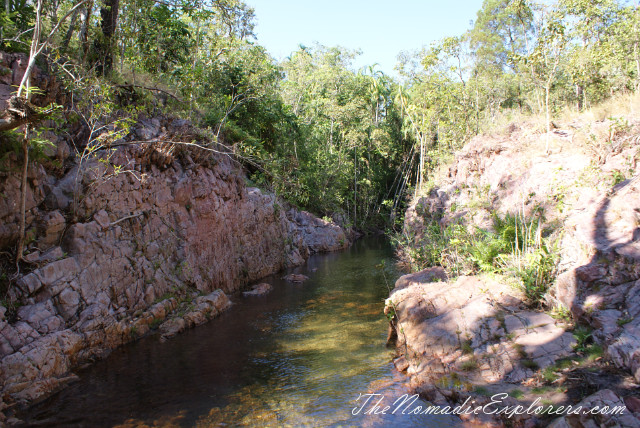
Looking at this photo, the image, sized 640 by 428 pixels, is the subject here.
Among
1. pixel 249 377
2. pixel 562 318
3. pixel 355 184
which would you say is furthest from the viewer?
pixel 355 184

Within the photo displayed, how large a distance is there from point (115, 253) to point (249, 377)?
447 centimetres

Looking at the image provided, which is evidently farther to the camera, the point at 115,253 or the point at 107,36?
the point at 107,36

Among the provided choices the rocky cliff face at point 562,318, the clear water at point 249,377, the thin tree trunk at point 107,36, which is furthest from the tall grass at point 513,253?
the thin tree trunk at point 107,36

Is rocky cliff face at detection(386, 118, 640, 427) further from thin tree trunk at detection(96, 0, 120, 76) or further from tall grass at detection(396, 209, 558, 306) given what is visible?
thin tree trunk at detection(96, 0, 120, 76)

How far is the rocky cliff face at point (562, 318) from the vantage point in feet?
18.0

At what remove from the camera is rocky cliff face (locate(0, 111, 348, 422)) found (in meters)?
7.58

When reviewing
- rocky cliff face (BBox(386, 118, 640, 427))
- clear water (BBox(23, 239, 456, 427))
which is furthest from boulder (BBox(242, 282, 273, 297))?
rocky cliff face (BBox(386, 118, 640, 427))

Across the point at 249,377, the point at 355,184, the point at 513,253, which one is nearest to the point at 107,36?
the point at 249,377

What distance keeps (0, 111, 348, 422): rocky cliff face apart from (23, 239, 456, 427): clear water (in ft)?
1.87

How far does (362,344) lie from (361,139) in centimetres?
3048

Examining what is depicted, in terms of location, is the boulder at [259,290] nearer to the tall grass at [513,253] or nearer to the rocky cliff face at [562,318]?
the rocky cliff face at [562,318]

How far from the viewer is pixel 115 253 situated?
1000cm

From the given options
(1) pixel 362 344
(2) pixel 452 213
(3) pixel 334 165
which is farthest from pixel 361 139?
(1) pixel 362 344

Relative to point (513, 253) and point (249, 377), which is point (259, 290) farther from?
point (513, 253)
